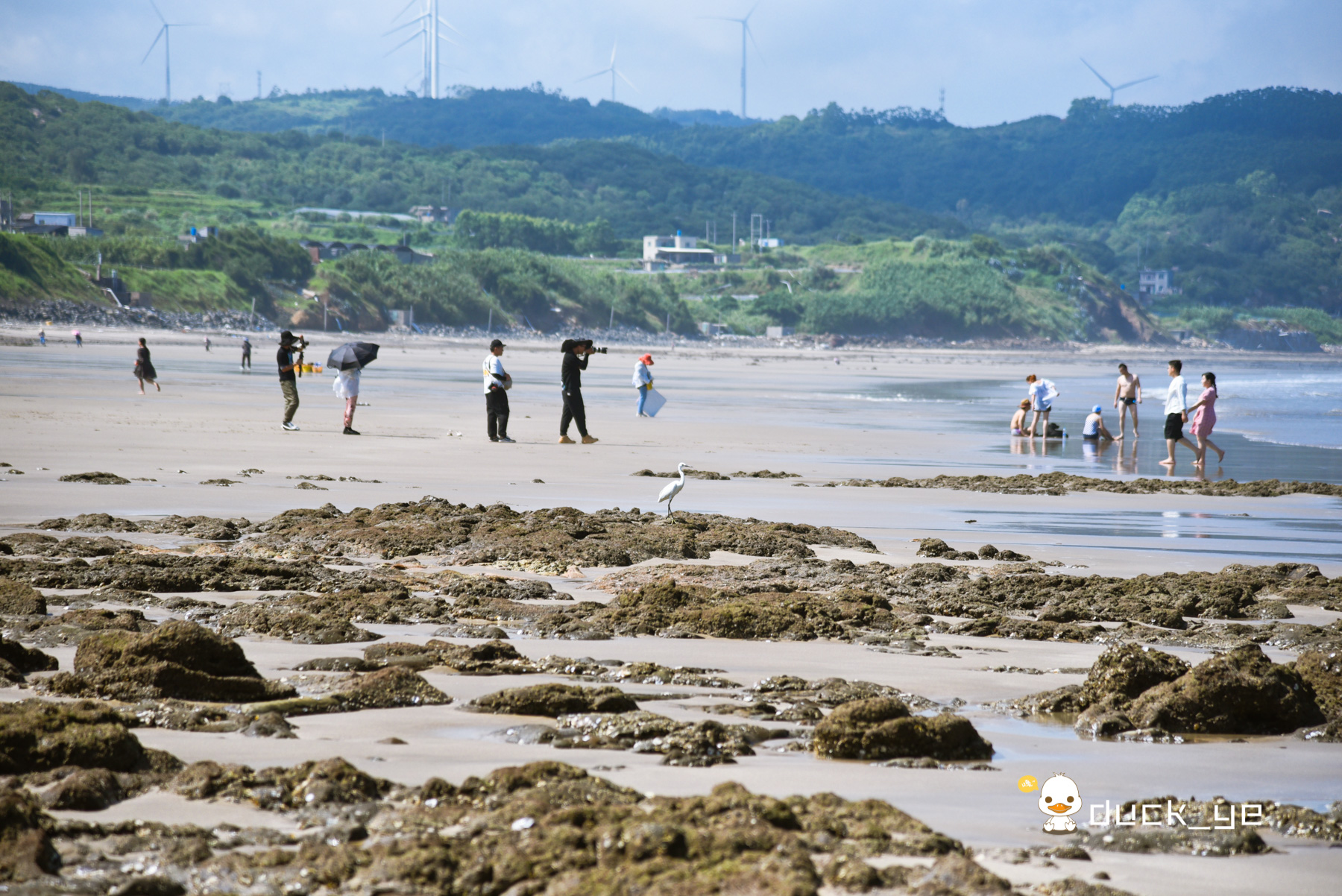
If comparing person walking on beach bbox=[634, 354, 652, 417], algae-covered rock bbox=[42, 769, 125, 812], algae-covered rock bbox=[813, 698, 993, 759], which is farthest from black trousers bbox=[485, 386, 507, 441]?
algae-covered rock bbox=[42, 769, 125, 812]

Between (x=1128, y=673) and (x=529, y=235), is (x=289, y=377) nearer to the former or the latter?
(x=1128, y=673)

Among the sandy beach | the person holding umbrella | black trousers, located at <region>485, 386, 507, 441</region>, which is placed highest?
the person holding umbrella

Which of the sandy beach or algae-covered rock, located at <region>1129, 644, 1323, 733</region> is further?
algae-covered rock, located at <region>1129, 644, 1323, 733</region>

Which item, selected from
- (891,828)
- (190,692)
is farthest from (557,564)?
(891,828)

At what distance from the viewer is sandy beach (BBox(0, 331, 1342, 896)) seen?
12.2ft

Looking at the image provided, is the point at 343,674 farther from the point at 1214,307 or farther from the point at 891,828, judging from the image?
the point at 1214,307

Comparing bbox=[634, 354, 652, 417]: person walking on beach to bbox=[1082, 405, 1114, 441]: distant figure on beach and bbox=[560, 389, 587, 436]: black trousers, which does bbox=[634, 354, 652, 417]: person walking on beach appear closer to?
bbox=[560, 389, 587, 436]: black trousers

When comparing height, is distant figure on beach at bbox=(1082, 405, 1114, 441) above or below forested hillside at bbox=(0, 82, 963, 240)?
below

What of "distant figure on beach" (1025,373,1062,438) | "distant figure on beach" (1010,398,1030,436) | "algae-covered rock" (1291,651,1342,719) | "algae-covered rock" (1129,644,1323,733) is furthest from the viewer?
"distant figure on beach" (1010,398,1030,436)

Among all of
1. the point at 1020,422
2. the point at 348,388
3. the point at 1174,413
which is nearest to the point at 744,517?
the point at 348,388

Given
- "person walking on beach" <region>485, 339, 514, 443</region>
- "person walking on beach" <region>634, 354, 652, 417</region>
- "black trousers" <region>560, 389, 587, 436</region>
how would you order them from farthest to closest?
"person walking on beach" <region>634, 354, 652, 417</region>
"black trousers" <region>560, 389, 587, 436</region>
"person walking on beach" <region>485, 339, 514, 443</region>

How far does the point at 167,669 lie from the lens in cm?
451

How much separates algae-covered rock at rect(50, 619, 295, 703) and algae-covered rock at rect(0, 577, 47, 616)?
123 cm

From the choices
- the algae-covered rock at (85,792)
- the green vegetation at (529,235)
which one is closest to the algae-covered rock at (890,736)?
the algae-covered rock at (85,792)
